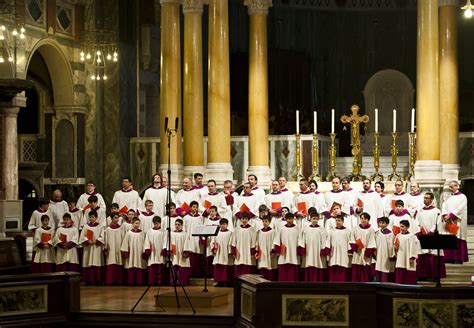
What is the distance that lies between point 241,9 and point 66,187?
6.49m

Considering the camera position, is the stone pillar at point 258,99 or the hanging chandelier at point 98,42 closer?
the stone pillar at point 258,99

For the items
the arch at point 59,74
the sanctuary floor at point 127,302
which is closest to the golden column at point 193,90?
the sanctuary floor at point 127,302

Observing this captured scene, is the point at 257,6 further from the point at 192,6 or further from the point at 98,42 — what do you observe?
the point at 98,42

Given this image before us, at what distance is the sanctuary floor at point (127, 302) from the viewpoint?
14.7 meters

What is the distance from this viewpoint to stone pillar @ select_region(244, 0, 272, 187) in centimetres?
2105

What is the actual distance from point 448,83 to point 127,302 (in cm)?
859

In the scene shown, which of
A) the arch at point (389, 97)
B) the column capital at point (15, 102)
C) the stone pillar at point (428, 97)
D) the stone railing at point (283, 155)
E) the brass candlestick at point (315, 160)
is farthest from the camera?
the arch at point (389, 97)

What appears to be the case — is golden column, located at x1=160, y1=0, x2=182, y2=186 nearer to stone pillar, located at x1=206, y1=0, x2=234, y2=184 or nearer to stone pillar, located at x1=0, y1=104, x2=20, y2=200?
stone pillar, located at x1=206, y1=0, x2=234, y2=184

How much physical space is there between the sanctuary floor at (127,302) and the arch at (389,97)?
30.6 feet

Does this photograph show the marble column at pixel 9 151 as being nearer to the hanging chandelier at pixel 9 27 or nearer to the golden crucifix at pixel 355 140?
the hanging chandelier at pixel 9 27

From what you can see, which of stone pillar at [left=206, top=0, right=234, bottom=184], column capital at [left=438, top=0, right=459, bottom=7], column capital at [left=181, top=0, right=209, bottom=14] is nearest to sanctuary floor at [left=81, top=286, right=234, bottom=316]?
stone pillar at [left=206, top=0, right=234, bottom=184]

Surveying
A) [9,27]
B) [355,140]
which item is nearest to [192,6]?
[9,27]

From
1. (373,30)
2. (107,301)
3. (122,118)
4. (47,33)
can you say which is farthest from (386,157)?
(107,301)

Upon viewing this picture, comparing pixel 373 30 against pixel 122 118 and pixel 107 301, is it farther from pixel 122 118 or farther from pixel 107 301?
pixel 107 301
